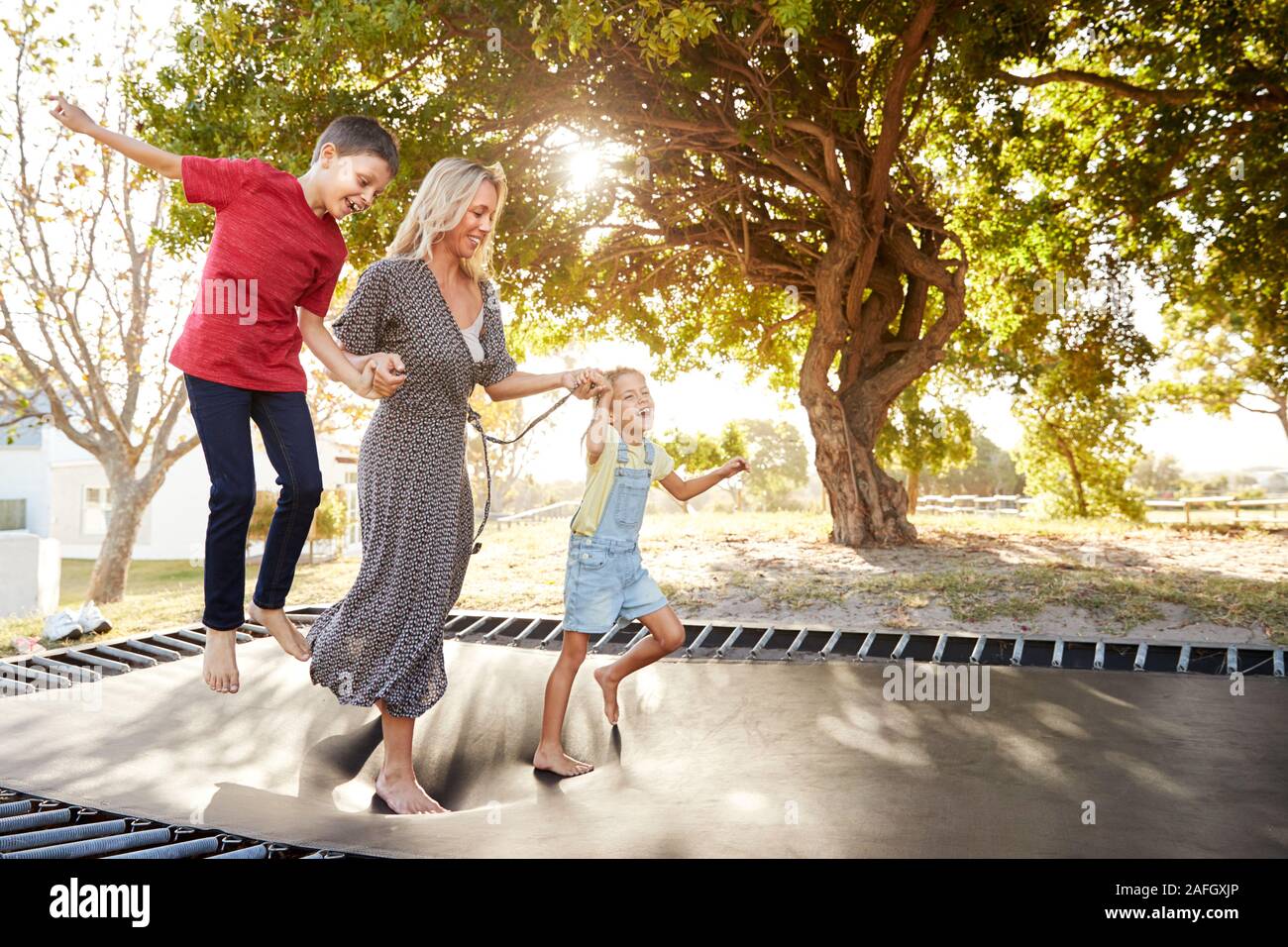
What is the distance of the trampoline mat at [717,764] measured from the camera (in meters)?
1.91

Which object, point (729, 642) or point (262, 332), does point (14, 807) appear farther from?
point (729, 642)

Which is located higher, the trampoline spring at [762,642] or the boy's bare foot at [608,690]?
the boy's bare foot at [608,690]

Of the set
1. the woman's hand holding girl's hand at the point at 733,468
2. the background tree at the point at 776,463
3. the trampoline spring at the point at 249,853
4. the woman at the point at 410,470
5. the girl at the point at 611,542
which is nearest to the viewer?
the trampoline spring at the point at 249,853

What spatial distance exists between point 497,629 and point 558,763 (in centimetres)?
209

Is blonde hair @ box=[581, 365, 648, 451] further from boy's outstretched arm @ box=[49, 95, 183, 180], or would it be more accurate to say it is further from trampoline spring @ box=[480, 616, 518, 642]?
trampoline spring @ box=[480, 616, 518, 642]

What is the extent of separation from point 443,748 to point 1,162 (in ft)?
31.3

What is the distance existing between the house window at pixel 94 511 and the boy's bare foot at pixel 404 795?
20.7 metres

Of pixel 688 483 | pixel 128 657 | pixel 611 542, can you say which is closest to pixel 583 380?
pixel 611 542

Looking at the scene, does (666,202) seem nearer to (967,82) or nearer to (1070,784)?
(967,82)

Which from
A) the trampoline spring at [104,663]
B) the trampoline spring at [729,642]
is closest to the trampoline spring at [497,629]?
the trampoline spring at [729,642]

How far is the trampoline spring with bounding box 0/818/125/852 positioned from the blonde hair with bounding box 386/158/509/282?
1.47m

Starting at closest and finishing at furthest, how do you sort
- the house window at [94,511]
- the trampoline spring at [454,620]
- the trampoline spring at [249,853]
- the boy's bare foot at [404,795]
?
the trampoline spring at [249,853] → the boy's bare foot at [404,795] → the trampoline spring at [454,620] → the house window at [94,511]

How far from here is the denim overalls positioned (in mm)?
2631

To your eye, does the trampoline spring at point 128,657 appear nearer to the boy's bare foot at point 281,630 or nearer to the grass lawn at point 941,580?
the grass lawn at point 941,580
